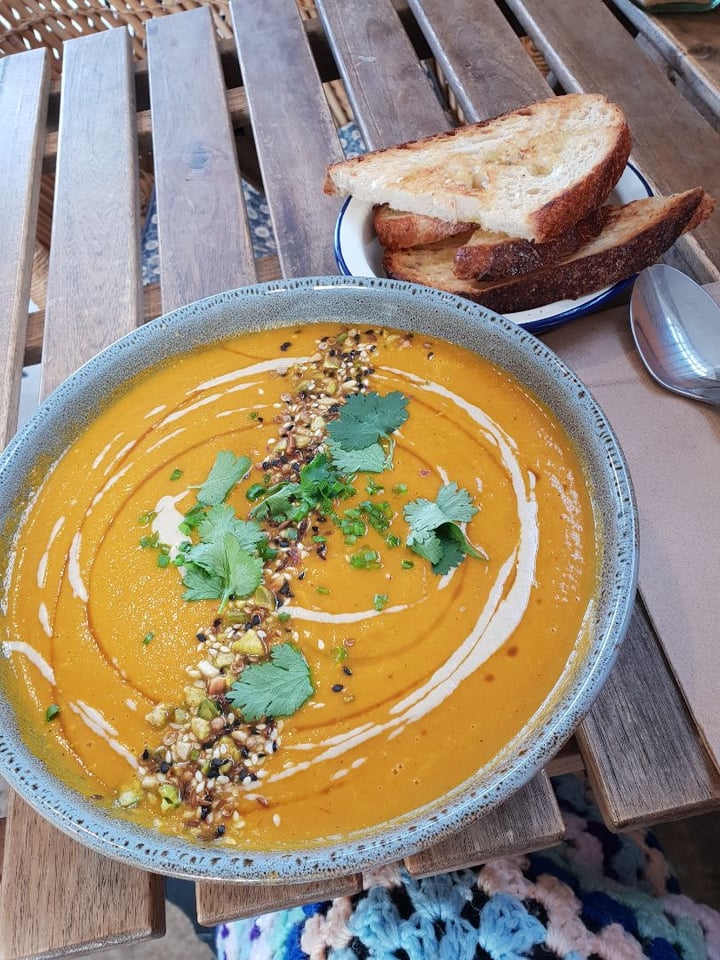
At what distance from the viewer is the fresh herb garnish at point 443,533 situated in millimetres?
1012

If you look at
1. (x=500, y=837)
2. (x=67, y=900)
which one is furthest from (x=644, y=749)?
(x=67, y=900)

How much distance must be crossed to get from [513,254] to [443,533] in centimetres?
54

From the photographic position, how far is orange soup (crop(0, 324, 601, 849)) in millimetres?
898

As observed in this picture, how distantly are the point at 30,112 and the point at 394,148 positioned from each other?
3.79 feet

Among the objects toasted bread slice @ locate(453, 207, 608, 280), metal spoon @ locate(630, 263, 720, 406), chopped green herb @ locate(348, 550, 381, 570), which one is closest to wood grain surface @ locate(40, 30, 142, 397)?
toasted bread slice @ locate(453, 207, 608, 280)

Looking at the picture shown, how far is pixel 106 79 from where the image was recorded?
7.04 feet

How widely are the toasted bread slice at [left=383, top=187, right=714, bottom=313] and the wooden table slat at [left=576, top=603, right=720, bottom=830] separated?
61 centimetres

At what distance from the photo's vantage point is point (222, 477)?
44.8 inches

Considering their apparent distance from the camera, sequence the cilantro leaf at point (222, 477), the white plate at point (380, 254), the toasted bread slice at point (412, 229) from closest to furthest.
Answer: the cilantro leaf at point (222, 477), the white plate at point (380, 254), the toasted bread slice at point (412, 229)

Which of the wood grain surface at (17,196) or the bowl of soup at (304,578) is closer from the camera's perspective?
the bowl of soup at (304,578)

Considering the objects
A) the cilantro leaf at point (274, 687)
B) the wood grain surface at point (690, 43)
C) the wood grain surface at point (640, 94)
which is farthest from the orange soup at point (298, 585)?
the wood grain surface at point (690, 43)

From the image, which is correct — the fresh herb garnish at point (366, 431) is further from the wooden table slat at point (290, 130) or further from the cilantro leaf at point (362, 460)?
the wooden table slat at point (290, 130)

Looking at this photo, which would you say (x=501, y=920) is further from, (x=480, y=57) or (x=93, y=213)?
(x=480, y=57)

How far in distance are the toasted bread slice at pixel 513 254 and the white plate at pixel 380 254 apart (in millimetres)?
76
